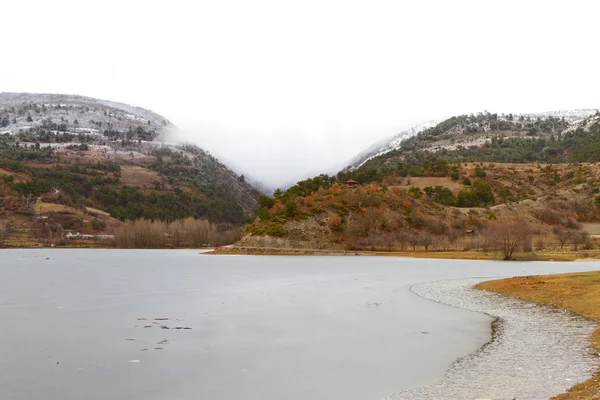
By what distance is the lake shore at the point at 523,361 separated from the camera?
12.8 m

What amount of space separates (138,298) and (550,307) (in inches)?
982

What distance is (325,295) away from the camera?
3691 cm

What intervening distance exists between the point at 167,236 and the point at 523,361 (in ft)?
602

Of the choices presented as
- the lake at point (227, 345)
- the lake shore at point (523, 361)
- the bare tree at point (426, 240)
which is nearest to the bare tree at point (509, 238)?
the bare tree at point (426, 240)

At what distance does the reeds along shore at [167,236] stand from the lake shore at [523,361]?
524ft

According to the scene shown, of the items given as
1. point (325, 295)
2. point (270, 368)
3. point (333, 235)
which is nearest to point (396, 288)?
point (325, 295)

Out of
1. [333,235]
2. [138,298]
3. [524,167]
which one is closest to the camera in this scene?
[138,298]

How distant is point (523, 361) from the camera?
51.7 feet

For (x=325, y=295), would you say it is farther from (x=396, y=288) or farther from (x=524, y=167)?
(x=524, y=167)

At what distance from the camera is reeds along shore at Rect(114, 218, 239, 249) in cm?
18500

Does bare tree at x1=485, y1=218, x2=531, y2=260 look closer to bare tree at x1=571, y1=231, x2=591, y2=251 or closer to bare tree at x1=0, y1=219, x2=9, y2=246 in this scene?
bare tree at x1=571, y1=231, x2=591, y2=251

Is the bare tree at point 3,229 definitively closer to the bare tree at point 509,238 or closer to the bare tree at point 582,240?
the bare tree at point 509,238

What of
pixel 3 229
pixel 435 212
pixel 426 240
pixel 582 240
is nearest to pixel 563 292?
pixel 582 240

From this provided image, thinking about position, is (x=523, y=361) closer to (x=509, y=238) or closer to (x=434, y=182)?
(x=509, y=238)
